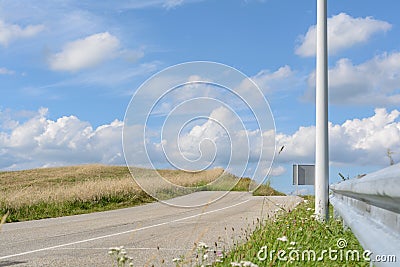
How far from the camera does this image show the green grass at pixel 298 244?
6.30 m

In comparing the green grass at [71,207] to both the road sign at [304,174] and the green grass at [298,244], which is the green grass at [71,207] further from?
the green grass at [298,244]

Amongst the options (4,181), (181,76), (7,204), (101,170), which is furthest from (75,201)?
(101,170)

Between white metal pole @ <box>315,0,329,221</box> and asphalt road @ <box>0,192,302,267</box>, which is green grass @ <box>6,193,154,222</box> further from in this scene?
white metal pole @ <box>315,0,329,221</box>

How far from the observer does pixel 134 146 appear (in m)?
17.6

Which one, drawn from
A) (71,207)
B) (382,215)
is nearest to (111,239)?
(382,215)

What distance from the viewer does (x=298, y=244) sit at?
24.2 feet

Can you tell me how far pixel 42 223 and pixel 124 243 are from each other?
19.4ft

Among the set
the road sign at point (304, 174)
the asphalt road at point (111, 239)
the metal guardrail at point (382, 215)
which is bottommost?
the asphalt road at point (111, 239)

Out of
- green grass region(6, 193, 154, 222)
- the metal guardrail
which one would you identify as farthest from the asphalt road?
green grass region(6, 193, 154, 222)

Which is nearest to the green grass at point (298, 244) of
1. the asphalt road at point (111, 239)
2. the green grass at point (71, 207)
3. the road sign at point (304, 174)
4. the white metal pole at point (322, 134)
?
the asphalt road at point (111, 239)

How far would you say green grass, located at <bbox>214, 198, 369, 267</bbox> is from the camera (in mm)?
6304

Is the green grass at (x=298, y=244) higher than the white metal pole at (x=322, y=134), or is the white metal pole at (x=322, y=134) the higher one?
the white metal pole at (x=322, y=134)

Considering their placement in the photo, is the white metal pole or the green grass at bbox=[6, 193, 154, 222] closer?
the white metal pole

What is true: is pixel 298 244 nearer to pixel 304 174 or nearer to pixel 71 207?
pixel 304 174
